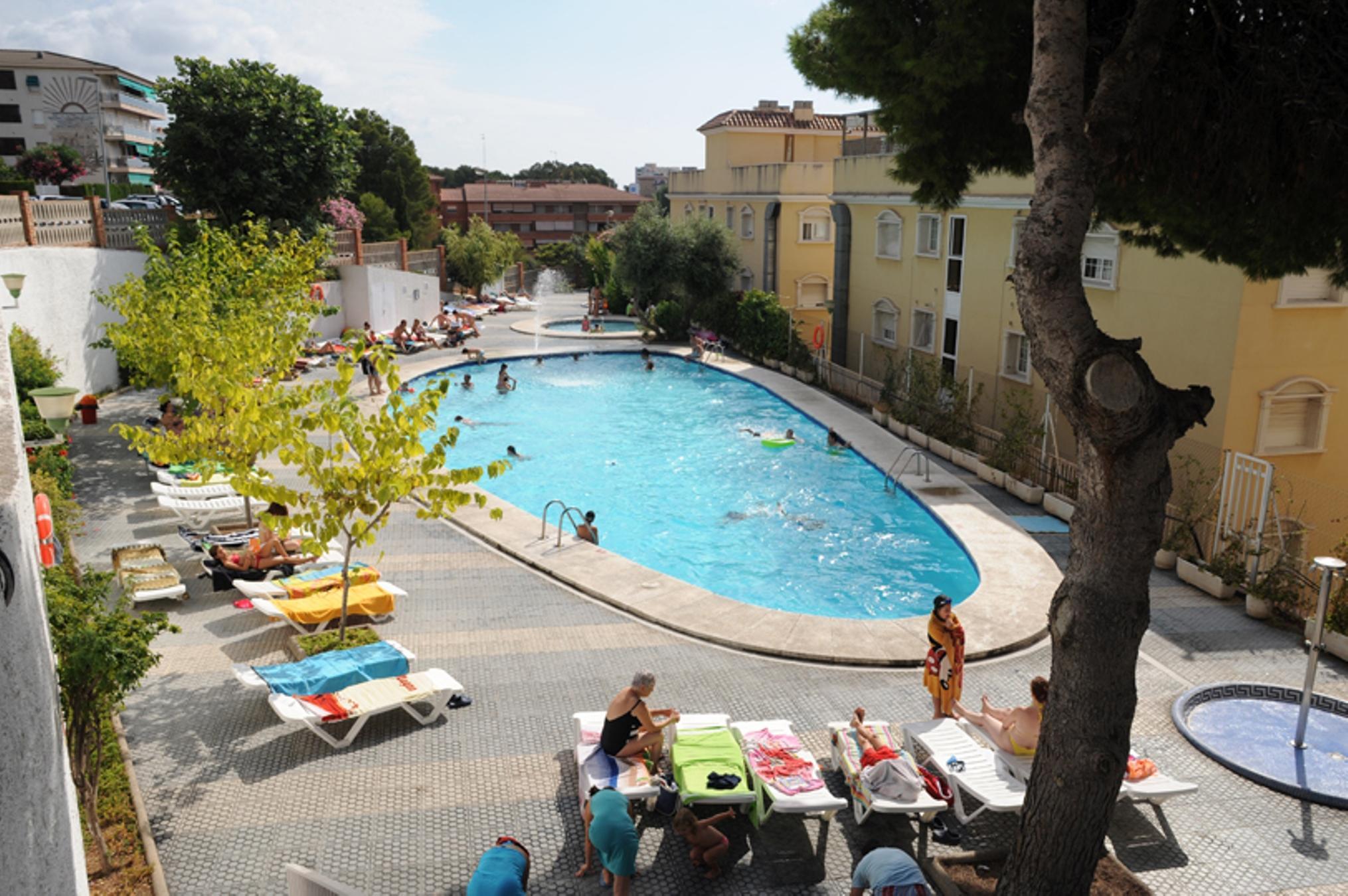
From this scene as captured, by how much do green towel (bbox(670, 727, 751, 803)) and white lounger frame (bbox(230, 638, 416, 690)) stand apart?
3523mm

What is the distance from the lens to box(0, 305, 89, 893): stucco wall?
360 cm

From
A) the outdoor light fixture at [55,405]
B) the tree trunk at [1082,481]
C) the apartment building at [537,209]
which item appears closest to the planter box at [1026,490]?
the tree trunk at [1082,481]

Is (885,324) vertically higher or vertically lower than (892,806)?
higher

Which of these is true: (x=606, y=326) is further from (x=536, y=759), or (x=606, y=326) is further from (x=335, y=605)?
(x=536, y=759)

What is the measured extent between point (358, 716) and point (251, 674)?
150cm

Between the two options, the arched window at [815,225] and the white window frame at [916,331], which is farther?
the arched window at [815,225]

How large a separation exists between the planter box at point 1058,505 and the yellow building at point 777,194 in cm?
1824

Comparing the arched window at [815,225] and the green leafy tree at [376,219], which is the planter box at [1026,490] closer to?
the arched window at [815,225]

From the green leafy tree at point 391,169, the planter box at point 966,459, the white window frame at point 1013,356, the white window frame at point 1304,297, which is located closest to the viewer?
the white window frame at point 1304,297

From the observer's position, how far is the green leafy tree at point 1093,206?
21.2ft

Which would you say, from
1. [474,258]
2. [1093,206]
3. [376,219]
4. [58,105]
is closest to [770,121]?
[474,258]

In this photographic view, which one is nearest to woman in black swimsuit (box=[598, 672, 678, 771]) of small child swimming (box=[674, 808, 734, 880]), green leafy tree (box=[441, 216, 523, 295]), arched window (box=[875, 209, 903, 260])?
small child swimming (box=[674, 808, 734, 880])

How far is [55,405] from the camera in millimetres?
13797

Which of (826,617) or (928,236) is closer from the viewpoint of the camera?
(826,617)
